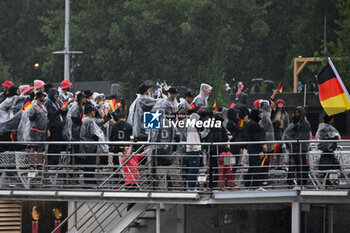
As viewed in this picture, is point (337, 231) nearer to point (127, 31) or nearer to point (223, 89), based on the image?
point (223, 89)

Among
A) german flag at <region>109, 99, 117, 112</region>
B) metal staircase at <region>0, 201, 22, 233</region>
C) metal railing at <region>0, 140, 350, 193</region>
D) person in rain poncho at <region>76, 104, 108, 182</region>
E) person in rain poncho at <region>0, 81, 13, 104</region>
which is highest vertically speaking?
person in rain poncho at <region>0, 81, 13, 104</region>

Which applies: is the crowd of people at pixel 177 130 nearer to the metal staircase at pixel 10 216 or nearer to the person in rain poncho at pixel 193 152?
the person in rain poncho at pixel 193 152

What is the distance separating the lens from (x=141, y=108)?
2078 cm

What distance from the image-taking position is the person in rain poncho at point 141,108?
817 inches

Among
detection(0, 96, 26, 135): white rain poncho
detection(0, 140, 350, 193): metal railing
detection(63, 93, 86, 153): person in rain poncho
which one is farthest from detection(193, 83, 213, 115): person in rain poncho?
detection(0, 96, 26, 135): white rain poncho

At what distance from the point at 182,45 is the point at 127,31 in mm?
2248

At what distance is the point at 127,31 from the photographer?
39.9 m

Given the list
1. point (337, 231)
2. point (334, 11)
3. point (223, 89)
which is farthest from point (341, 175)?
point (334, 11)

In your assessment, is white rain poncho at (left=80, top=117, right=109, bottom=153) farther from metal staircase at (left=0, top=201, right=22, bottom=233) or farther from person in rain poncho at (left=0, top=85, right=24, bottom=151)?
metal staircase at (left=0, top=201, right=22, bottom=233)

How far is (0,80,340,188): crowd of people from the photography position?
19.2 meters

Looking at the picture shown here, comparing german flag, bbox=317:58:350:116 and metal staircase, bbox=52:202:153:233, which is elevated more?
german flag, bbox=317:58:350:116

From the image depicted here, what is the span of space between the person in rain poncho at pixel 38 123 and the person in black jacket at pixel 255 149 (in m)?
4.25

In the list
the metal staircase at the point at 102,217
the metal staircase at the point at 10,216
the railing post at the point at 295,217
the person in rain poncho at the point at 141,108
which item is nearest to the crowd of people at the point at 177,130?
the person in rain poncho at the point at 141,108

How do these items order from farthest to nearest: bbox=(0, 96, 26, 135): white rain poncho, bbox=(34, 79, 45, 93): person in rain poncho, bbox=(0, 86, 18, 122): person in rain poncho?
bbox=(0, 86, 18, 122): person in rain poncho
bbox=(0, 96, 26, 135): white rain poncho
bbox=(34, 79, 45, 93): person in rain poncho
